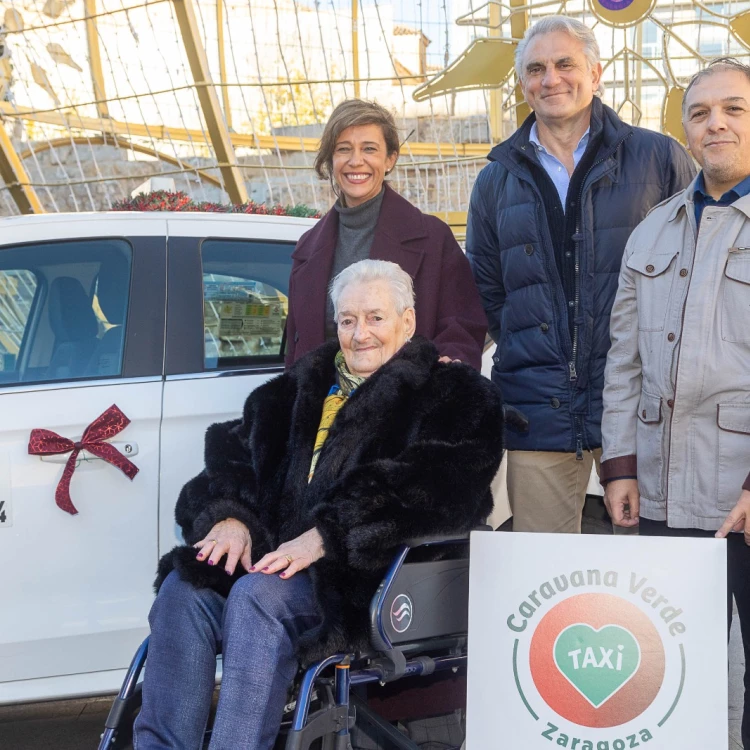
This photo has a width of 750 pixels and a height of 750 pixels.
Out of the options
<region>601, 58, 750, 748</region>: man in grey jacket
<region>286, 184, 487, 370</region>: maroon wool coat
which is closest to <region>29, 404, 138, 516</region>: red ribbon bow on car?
<region>286, 184, 487, 370</region>: maroon wool coat

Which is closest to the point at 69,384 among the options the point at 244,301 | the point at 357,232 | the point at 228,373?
the point at 228,373

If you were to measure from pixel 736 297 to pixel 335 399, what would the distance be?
109 centimetres

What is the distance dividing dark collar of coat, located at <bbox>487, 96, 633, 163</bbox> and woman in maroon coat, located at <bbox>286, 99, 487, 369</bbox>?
30cm

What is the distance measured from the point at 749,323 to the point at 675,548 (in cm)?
55

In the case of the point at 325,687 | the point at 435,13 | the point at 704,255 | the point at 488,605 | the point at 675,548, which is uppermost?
the point at 435,13

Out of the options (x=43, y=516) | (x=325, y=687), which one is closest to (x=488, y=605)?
(x=325, y=687)

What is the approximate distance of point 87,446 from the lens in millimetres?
2980

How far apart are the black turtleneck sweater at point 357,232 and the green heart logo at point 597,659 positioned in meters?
1.36

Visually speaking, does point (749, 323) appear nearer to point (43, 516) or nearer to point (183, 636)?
point (183, 636)

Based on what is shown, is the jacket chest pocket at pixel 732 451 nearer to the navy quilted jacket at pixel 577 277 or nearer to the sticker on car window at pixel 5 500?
the navy quilted jacket at pixel 577 277

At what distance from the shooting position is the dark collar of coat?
2818mm

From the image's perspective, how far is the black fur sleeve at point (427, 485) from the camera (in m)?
2.33

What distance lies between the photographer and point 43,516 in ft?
9.66

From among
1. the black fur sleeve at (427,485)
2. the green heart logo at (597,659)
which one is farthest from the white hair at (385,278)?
the green heart logo at (597,659)
